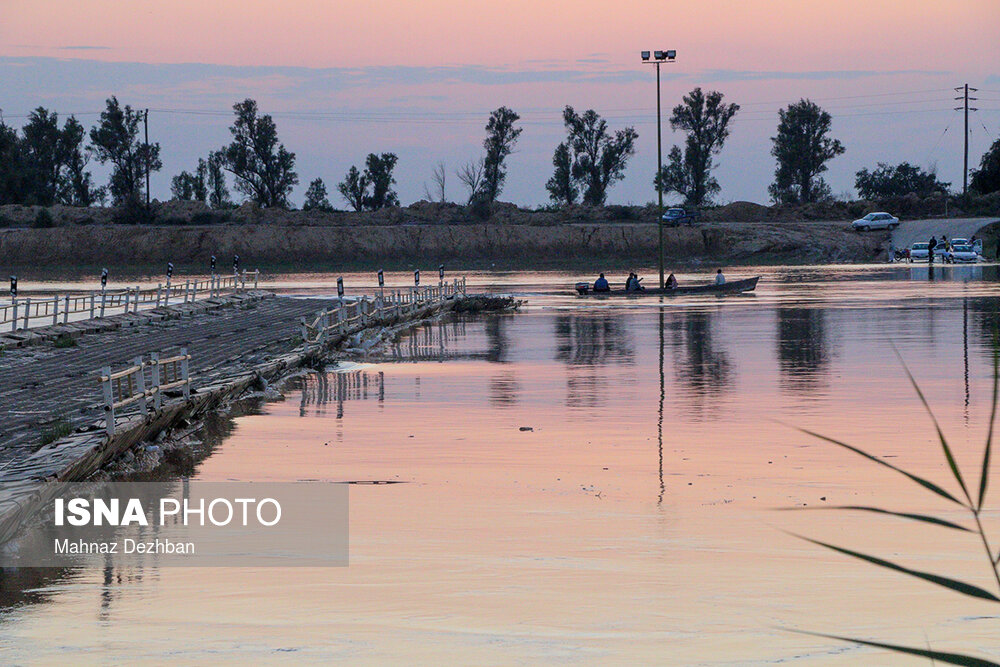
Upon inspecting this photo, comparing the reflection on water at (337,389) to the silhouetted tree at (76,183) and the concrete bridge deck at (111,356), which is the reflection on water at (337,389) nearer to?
the concrete bridge deck at (111,356)

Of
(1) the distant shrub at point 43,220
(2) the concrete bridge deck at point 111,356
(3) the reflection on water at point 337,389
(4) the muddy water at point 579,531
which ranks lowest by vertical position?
(4) the muddy water at point 579,531

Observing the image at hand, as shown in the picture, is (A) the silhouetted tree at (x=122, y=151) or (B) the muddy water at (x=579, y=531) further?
(A) the silhouetted tree at (x=122, y=151)

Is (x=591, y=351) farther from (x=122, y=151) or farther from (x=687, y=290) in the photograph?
(x=122, y=151)

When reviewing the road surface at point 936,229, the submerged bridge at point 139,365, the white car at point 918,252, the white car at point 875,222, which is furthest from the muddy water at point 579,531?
the white car at point 875,222

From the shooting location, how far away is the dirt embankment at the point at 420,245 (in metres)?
118

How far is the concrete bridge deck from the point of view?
18.9 meters

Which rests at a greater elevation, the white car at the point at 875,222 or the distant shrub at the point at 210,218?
the distant shrub at the point at 210,218

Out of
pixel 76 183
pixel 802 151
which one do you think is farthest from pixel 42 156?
pixel 802 151

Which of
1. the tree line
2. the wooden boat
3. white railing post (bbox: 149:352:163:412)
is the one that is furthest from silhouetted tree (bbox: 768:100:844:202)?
white railing post (bbox: 149:352:163:412)

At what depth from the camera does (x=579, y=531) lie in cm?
1252

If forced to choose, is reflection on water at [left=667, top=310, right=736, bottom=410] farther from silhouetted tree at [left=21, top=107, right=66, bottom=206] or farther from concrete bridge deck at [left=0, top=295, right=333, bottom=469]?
silhouetted tree at [left=21, top=107, right=66, bottom=206]

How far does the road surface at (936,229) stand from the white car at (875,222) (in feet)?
2.85

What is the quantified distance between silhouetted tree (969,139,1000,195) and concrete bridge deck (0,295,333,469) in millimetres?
94146

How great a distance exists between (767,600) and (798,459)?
6.73 meters
